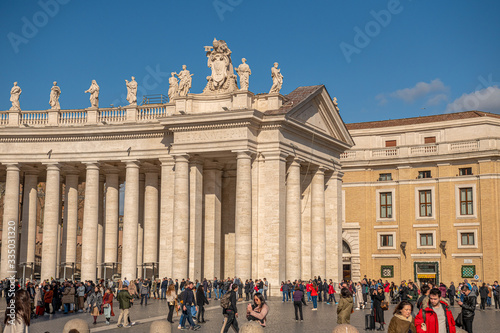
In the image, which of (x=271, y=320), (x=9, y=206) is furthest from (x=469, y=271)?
(x=9, y=206)

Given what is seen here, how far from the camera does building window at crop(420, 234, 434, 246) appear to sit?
58438 mm

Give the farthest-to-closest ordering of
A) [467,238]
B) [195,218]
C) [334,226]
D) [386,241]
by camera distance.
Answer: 1. [386,241]
2. [467,238]
3. [334,226]
4. [195,218]

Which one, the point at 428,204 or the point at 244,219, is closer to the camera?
the point at 244,219

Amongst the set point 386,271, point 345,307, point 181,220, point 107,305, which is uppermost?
point 181,220

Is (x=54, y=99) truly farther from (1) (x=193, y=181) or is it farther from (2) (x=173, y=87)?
(1) (x=193, y=181)

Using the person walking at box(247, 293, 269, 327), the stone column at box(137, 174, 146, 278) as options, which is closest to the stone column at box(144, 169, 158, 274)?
the stone column at box(137, 174, 146, 278)

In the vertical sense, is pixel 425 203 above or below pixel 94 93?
below

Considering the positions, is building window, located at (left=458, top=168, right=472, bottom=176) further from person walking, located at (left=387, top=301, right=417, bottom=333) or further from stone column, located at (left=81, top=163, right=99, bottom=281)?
person walking, located at (left=387, top=301, right=417, bottom=333)

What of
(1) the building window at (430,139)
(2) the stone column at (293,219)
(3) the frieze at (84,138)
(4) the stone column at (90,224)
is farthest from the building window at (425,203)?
(4) the stone column at (90,224)

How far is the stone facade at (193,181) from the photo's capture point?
4253cm

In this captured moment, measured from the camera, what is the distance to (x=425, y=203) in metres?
58.9

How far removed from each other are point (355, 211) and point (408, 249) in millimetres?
5834

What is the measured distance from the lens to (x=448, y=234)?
189 ft

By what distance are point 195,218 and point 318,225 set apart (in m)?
9.88
